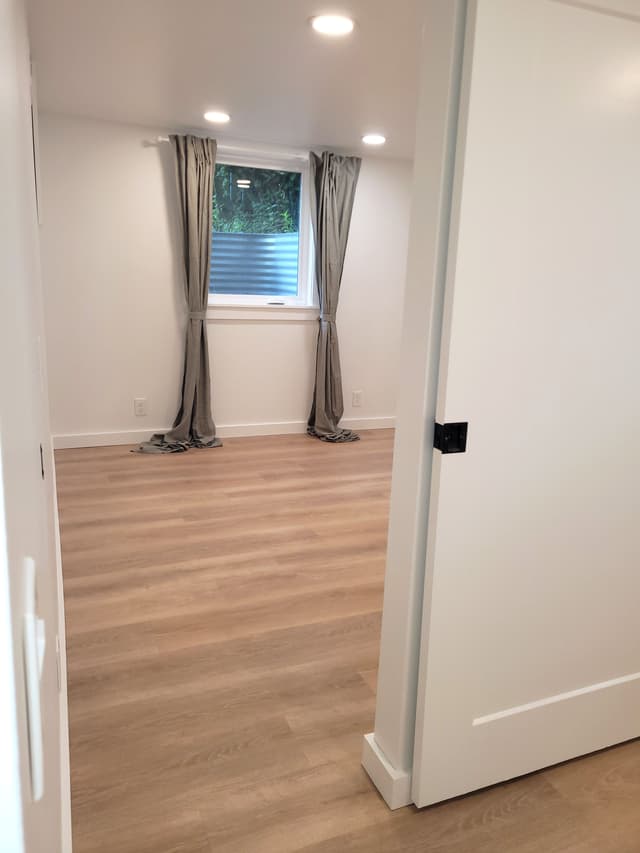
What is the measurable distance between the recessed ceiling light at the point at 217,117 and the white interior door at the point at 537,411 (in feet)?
10.3

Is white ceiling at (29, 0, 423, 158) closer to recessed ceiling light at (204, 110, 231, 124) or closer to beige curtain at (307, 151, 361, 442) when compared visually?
recessed ceiling light at (204, 110, 231, 124)

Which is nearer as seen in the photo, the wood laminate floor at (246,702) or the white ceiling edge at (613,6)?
the white ceiling edge at (613,6)

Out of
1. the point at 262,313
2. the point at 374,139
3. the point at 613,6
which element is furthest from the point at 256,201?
the point at 613,6

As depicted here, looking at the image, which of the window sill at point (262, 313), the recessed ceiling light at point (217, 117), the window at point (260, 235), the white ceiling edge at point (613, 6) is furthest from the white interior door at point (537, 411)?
the window at point (260, 235)

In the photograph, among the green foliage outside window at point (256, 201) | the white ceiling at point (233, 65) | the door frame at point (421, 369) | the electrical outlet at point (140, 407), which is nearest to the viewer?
the door frame at point (421, 369)

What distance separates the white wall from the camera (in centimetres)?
437

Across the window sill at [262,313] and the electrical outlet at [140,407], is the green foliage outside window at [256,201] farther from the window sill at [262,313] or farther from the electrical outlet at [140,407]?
the electrical outlet at [140,407]

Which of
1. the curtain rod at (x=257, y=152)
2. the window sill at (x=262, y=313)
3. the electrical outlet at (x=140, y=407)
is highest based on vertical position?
the curtain rod at (x=257, y=152)

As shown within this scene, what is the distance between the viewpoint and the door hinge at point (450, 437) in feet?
4.48

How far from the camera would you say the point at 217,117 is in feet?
13.4

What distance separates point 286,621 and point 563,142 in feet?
6.02

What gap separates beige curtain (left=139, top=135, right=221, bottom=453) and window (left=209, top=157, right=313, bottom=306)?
13.3 inches

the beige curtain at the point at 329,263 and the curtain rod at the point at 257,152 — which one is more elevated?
the curtain rod at the point at 257,152

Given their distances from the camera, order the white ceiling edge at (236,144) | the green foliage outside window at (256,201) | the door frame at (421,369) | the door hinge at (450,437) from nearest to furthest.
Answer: the door frame at (421,369), the door hinge at (450,437), the white ceiling edge at (236,144), the green foliage outside window at (256,201)
